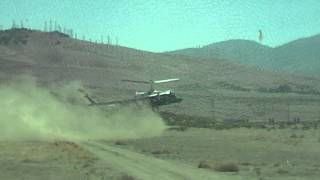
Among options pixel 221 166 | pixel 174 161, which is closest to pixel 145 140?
pixel 174 161

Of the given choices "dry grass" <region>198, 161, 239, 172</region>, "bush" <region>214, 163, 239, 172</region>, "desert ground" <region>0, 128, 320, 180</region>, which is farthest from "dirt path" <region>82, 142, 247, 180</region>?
"bush" <region>214, 163, 239, 172</region>

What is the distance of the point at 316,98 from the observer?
173 metres

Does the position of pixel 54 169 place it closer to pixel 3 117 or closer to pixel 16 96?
pixel 3 117

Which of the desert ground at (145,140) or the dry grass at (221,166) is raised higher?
the dry grass at (221,166)

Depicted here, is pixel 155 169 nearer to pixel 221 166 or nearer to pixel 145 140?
pixel 221 166

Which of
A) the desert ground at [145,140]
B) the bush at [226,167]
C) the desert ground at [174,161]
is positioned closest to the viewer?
the desert ground at [174,161]

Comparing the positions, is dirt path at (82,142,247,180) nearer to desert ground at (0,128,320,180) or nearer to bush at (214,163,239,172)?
desert ground at (0,128,320,180)

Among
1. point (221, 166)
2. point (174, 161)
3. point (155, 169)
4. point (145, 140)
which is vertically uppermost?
point (221, 166)

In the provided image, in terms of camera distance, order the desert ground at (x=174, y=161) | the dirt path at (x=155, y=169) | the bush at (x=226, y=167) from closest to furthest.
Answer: the dirt path at (x=155, y=169), the desert ground at (x=174, y=161), the bush at (x=226, y=167)

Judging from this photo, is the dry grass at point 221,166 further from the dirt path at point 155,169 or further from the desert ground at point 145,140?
the dirt path at point 155,169

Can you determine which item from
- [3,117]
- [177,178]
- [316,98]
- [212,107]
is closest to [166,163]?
[177,178]

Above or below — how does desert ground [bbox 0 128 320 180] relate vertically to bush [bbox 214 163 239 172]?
below

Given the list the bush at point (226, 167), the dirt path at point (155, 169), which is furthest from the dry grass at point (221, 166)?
the dirt path at point (155, 169)

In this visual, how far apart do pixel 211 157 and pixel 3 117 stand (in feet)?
104
